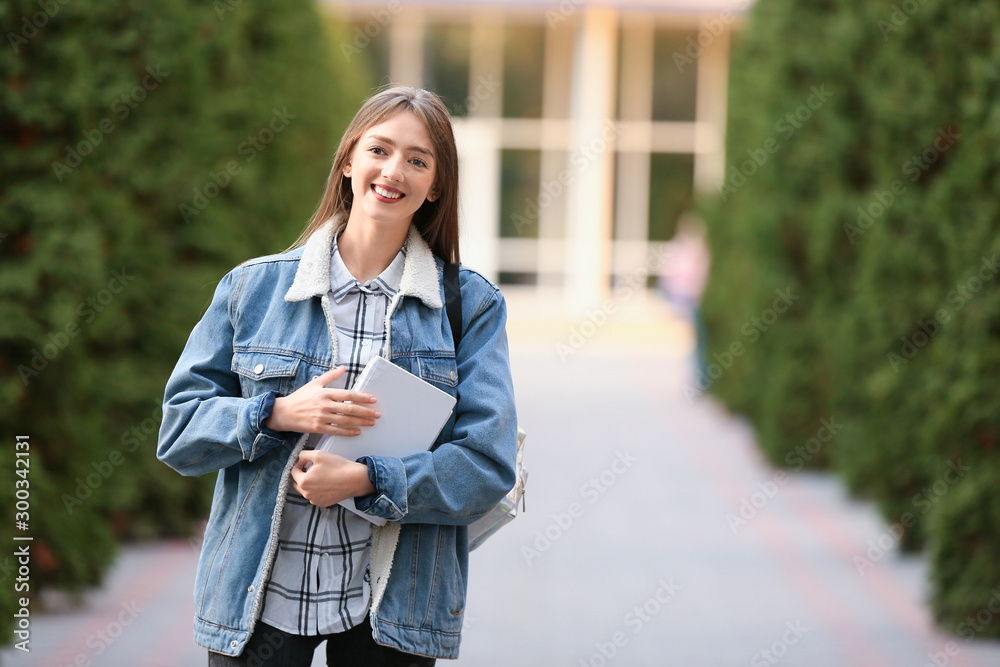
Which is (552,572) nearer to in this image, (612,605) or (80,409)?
(612,605)

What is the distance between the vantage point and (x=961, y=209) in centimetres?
562

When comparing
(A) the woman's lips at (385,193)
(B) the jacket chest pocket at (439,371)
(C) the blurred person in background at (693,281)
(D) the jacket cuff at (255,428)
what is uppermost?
(A) the woman's lips at (385,193)

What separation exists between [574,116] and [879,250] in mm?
16225

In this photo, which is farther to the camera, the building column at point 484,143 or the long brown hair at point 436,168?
the building column at point 484,143

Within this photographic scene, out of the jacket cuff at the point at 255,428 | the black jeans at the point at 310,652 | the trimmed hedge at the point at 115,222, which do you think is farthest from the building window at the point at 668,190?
the jacket cuff at the point at 255,428

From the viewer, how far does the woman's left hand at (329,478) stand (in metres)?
2.26

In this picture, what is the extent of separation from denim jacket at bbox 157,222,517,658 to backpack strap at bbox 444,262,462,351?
0.06 ft

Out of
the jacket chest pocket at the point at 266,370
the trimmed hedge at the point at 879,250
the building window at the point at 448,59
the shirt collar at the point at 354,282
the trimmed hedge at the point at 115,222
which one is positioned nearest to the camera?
the jacket chest pocket at the point at 266,370

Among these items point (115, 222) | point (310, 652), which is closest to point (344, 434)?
point (310, 652)

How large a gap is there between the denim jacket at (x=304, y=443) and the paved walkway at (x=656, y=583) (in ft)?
9.09

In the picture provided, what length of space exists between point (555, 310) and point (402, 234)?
19852 mm

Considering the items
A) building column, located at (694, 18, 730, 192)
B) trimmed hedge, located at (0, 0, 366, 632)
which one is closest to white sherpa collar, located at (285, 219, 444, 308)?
trimmed hedge, located at (0, 0, 366, 632)

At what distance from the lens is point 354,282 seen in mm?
2484

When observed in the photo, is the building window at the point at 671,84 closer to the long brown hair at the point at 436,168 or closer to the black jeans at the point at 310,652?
the long brown hair at the point at 436,168
